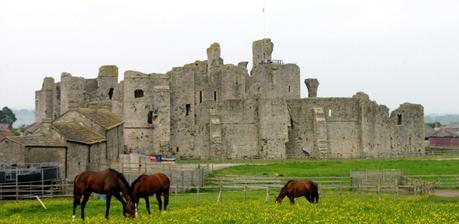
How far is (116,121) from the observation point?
59.0m

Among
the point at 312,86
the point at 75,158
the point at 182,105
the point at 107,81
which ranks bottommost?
the point at 75,158

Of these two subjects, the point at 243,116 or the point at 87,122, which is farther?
the point at 243,116

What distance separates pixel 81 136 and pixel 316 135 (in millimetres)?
30113

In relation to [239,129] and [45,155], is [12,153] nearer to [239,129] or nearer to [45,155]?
[45,155]

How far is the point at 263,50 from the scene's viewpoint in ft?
274

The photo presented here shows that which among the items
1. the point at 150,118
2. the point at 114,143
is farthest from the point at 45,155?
the point at 150,118

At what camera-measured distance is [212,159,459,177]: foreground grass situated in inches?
2044

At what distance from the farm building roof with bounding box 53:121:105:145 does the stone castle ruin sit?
63.0 feet

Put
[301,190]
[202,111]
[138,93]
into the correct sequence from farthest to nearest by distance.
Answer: [202,111] → [138,93] → [301,190]

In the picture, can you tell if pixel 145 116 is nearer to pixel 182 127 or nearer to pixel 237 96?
pixel 182 127

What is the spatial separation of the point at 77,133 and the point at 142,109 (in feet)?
77.5

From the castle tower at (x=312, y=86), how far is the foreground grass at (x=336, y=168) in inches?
872

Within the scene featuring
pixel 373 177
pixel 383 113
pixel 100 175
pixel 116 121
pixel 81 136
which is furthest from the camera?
pixel 383 113

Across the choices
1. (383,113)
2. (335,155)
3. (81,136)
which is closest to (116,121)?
(81,136)
